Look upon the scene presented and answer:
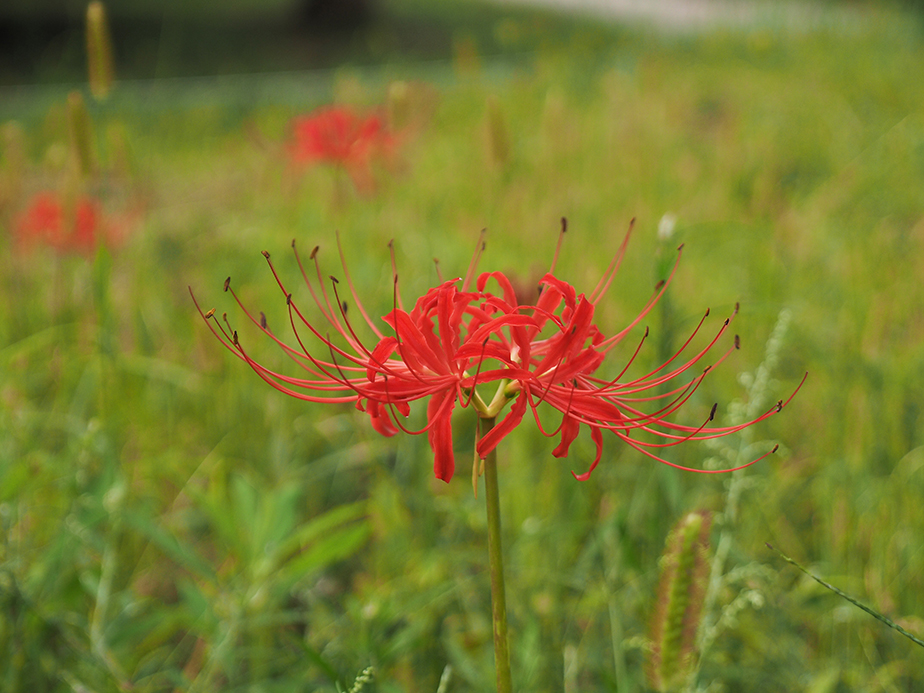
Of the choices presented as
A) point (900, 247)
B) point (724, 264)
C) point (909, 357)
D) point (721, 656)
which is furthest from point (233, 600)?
point (900, 247)

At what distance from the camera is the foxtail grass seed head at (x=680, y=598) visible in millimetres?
856

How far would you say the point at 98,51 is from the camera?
1391mm

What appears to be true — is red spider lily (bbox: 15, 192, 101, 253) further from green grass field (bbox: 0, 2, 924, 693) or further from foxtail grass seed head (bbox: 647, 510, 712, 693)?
foxtail grass seed head (bbox: 647, 510, 712, 693)

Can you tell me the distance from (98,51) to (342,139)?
1.16 m

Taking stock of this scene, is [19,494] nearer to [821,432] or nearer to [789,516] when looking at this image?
[789,516]

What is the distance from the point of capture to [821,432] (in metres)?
1.87

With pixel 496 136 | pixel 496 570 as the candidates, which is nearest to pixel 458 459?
pixel 496 136

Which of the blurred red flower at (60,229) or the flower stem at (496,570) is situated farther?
the blurred red flower at (60,229)

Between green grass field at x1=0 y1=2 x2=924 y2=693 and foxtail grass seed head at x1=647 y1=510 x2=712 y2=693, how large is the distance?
0.16 m

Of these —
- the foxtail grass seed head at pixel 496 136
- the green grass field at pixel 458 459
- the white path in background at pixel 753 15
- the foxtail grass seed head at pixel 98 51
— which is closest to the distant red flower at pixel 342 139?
the green grass field at pixel 458 459

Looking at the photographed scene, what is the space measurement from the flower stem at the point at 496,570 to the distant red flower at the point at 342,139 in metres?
1.97

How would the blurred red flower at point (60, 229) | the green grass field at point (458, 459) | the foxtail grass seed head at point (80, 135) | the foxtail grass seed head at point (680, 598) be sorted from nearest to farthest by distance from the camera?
1. the foxtail grass seed head at point (680, 598)
2. the green grass field at point (458, 459)
3. the foxtail grass seed head at point (80, 135)
4. the blurred red flower at point (60, 229)

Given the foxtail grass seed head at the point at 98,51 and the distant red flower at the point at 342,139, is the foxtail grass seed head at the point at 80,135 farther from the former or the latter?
the distant red flower at the point at 342,139

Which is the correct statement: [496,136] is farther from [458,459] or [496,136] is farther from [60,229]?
[60,229]
